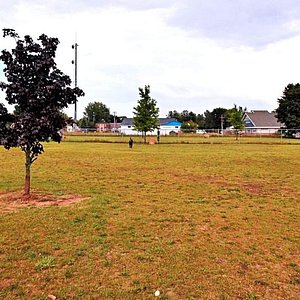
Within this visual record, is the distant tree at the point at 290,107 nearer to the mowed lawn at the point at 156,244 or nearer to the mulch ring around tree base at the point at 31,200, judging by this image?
the mowed lawn at the point at 156,244

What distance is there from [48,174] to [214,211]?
29.5 feet

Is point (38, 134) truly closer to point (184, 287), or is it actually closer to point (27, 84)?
point (27, 84)

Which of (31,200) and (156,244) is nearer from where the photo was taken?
(156,244)

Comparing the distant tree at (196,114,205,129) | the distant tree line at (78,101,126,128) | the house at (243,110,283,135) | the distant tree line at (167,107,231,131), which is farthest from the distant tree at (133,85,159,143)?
the distant tree line at (78,101,126,128)

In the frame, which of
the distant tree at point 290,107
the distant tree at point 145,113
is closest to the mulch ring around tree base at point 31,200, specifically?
the distant tree at point 145,113

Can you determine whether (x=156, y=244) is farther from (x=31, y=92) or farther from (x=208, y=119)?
(x=208, y=119)

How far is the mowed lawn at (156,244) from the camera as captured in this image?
179 inches

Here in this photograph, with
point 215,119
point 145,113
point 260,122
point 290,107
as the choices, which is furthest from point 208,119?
point 145,113

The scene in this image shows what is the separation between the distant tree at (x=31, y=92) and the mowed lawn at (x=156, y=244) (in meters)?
2.17

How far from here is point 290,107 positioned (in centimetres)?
6525

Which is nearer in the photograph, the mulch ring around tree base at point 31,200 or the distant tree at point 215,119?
the mulch ring around tree base at point 31,200

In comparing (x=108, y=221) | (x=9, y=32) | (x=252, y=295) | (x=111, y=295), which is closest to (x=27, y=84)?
(x=9, y=32)

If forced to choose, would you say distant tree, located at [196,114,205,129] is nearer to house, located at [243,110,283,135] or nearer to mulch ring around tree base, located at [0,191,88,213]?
house, located at [243,110,283,135]

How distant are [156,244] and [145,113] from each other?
37.9 m
